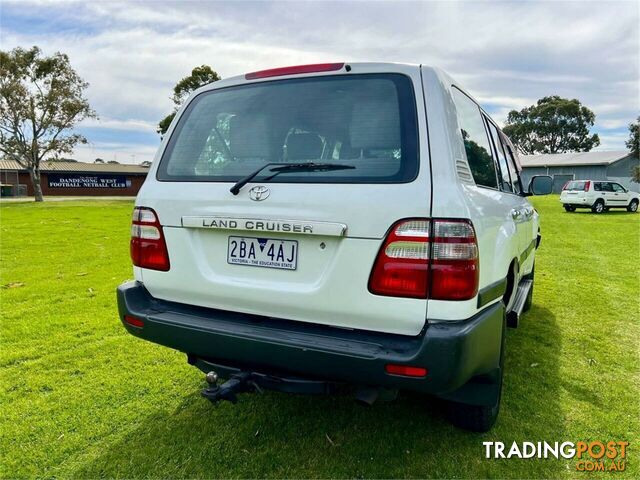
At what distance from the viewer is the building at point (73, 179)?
48.2 meters

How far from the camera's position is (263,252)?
2.23 metres

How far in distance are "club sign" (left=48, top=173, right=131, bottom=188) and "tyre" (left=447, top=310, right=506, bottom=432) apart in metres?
54.8

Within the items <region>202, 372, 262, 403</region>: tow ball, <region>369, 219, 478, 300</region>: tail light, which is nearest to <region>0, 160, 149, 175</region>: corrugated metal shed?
<region>202, 372, 262, 403</region>: tow ball

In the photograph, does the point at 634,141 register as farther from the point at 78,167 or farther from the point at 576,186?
the point at 78,167

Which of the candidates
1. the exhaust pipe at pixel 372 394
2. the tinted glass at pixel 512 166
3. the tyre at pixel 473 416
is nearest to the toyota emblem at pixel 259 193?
the exhaust pipe at pixel 372 394

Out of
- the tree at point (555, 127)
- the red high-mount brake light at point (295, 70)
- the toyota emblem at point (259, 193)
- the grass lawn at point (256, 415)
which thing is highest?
the tree at point (555, 127)

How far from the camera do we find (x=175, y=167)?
8.52 feet

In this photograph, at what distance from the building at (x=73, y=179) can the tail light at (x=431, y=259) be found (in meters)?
52.0

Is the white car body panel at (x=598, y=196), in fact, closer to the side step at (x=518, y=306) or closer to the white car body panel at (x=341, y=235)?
the side step at (x=518, y=306)

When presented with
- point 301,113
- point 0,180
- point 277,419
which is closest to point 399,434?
point 277,419

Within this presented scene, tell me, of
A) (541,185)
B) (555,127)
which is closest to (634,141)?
(555,127)

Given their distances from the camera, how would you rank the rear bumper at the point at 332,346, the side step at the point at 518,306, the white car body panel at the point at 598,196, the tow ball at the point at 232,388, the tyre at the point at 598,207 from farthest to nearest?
the tyre at the point at 598,207 < the white car body panel at the point at 598,196 < the side step at the point at 518,306 < the tow ball at the point at 232,388 < the rear bumper at the point at 332,346

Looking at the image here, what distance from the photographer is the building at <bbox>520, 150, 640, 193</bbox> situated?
43984mm

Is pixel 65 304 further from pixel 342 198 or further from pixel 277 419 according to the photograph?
pixel 342 198
